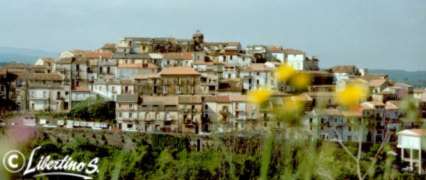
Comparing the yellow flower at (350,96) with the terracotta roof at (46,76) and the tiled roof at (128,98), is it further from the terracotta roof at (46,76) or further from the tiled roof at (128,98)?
the terracotta roof at (46,76)

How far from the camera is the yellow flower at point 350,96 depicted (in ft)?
2.26

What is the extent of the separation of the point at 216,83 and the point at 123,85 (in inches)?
87.0

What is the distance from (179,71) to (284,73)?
16774 mm

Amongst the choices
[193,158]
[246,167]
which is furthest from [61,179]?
[193,158]

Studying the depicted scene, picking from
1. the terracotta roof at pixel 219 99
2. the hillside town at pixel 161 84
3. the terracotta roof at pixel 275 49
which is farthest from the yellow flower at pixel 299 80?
A: the terracotta roof at pixel 275 49

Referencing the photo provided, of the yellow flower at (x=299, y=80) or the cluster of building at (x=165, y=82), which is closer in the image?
the yellow flower at (x=299, y=80)

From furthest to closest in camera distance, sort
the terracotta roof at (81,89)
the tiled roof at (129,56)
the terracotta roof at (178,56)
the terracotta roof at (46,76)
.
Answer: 1. the terracotta roof at (178,56)
2. the tiled roof at (129,56)
3. the terracotta roof at (81,89)
4. the terracotta roof at (46,76)

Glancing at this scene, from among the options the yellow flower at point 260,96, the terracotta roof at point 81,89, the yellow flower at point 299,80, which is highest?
the yellow flower at point 299,80

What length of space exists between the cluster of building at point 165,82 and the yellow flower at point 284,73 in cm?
1198

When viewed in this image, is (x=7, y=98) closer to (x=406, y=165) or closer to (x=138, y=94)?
(x=138, y=94)

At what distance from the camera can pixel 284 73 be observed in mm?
723

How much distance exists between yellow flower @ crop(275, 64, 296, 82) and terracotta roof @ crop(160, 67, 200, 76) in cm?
1649

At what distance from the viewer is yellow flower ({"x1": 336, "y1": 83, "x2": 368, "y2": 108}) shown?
69 centimetres

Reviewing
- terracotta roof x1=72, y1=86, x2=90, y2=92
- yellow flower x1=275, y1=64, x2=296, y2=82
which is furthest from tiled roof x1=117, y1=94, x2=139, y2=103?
yellow flower x1=275, y1=64, x2=296, y2=82
